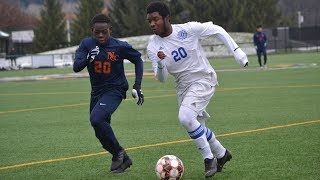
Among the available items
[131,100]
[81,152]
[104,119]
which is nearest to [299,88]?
[131,100]

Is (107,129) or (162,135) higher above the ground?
(107,129)

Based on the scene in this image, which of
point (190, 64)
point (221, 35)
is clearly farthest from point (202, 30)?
point (190, 64)

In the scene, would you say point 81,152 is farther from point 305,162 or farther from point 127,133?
point 305,162

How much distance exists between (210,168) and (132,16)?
6871cm

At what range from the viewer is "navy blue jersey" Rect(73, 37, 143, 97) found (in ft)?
32.5

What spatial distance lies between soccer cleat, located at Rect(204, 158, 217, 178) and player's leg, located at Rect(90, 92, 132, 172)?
1.23 meters

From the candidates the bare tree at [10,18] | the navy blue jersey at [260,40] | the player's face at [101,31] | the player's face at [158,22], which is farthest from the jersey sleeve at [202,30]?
the bare tree at [10,18]

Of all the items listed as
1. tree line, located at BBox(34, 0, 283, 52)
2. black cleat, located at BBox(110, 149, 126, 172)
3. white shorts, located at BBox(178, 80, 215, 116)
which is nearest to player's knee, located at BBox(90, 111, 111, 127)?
black cleat, located at BBox(110, 149, 126, 172)

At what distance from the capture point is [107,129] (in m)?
9.78

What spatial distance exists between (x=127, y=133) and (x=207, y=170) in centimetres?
495

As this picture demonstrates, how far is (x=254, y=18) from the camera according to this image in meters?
79.0

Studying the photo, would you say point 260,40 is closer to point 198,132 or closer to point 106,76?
point 106,76

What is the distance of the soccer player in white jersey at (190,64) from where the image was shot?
9.06 metres

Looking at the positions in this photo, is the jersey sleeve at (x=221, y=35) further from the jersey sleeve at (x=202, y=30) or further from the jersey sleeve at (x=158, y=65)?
the jersey sleeve at (x=158, y=65)
